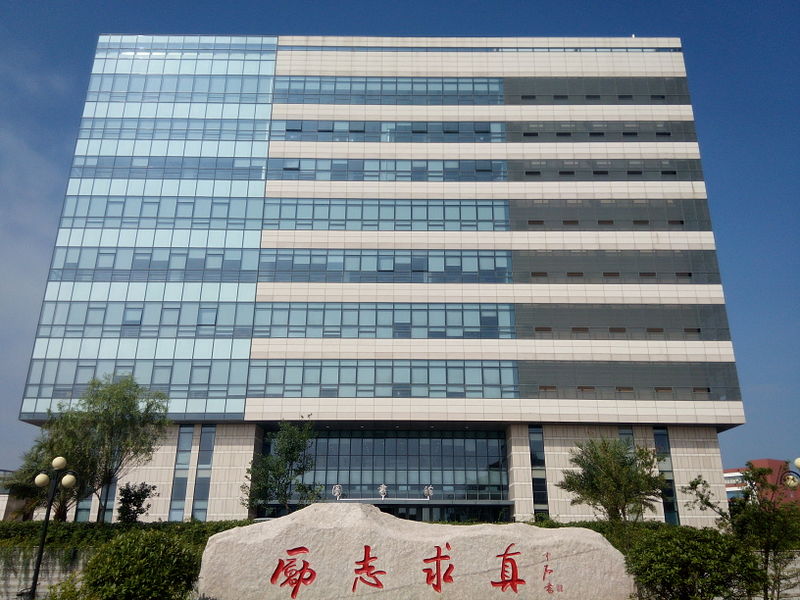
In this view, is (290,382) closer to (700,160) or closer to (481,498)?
(481,498)

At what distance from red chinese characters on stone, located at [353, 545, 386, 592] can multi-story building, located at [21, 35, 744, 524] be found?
1763 cm

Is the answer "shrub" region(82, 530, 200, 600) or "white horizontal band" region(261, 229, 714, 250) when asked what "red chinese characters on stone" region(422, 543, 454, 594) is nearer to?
"shrub" region(82, 530, 200, 600)

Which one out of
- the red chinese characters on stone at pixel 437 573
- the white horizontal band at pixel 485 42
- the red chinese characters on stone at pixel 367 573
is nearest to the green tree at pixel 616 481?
the red chinese characters on stone at pixel 437 573

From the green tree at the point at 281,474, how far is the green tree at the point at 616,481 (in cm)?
1214

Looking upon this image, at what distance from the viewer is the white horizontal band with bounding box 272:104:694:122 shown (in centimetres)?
3722

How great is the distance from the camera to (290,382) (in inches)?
1262

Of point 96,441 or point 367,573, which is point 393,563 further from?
point 96,441

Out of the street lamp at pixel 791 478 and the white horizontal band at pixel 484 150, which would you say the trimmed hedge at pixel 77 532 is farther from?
the white horizontal band at pixel 484 150

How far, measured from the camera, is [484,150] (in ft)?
120

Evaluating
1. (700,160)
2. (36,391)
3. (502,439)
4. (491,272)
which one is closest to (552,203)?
(491,272)

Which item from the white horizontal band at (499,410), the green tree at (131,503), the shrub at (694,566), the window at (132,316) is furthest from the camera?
the window at (132,316)

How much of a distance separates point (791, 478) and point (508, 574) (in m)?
7.60

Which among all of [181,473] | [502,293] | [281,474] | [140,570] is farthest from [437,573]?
[502,293]

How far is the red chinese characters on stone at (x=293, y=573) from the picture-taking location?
13727mm
